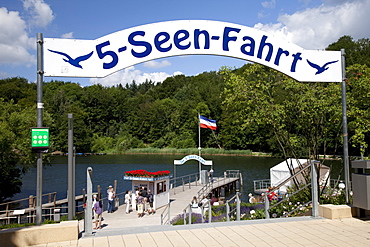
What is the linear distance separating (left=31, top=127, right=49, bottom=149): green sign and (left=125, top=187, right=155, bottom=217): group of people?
1089 centimetres

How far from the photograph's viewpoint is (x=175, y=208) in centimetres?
1980

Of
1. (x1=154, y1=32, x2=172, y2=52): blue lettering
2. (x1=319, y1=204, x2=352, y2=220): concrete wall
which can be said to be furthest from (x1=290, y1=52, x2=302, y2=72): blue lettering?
(x1=319, y1=204, x2=352, y2=220): concrete wall

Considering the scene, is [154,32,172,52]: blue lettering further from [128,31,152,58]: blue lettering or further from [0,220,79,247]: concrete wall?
[0,220,79,247]: concrete wall

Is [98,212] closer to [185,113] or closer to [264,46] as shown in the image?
[264,46]

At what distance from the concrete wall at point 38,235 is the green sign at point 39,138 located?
1.60 m

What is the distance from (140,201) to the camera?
698 inches

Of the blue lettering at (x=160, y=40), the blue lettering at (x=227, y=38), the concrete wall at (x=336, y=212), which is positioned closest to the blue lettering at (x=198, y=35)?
the blue lettering at (x=227, y=38)

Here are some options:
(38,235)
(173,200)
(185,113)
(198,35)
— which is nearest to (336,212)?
(198,35)

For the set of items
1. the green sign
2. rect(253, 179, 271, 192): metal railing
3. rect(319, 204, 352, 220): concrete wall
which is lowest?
rect(253, 179, 271, 192): metal railing

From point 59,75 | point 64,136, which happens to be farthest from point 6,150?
point 64,136

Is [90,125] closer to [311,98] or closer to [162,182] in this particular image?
[162,182]

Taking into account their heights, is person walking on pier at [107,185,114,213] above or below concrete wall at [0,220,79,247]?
below

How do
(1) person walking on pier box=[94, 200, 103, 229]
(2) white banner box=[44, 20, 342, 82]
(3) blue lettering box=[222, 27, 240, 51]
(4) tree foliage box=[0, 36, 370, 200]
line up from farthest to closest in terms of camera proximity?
(1) person walking on pier box=[94, 200, 103, 229] → (4) tree foliage box=[0, 36, 370, 200] → (3) blue lettering box=[222, 27, 240, 51] → (2) white banner box=[44, 20, 342, 82]

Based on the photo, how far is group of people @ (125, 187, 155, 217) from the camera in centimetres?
1762
